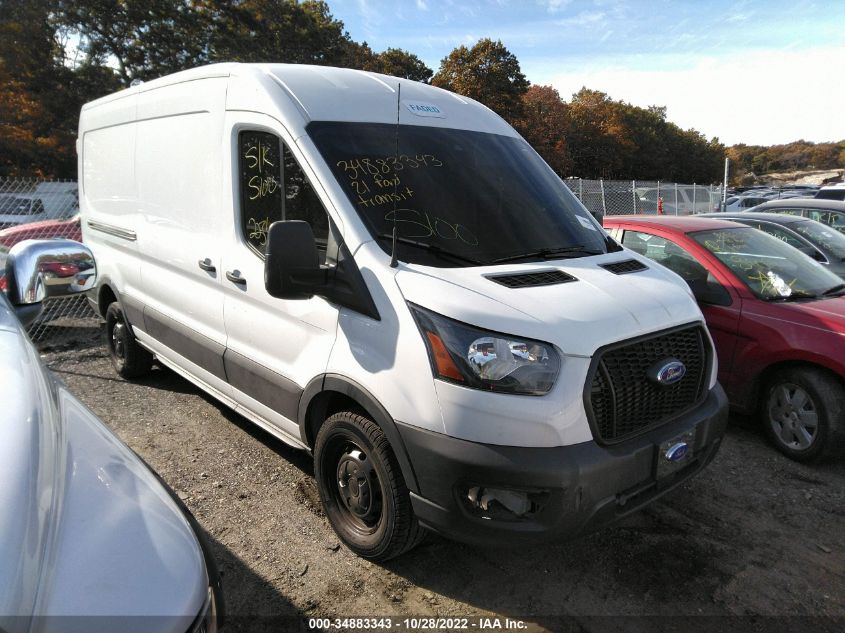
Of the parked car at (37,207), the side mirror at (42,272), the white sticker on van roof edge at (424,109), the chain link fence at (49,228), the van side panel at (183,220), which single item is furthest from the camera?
the parked car at (37,207)

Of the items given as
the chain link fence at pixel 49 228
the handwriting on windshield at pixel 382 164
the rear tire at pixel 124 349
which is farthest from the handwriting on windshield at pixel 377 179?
the chain link fence at pixel 49 228

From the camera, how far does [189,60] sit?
2720cm

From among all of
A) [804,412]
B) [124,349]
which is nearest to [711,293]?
[804,412]

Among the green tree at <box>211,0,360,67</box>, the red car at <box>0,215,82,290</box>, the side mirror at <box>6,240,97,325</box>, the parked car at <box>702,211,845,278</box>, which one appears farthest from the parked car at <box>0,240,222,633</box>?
the green tree at <box>211,0,360,67</box>

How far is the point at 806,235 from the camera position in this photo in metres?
6.52

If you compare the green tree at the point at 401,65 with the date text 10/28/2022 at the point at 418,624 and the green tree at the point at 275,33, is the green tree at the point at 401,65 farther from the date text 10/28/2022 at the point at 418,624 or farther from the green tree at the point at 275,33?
the date text 10/28/2022 at the point at 418,624

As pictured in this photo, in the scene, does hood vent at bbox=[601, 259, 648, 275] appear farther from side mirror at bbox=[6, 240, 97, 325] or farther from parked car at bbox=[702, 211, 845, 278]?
parked car at bbox=[702, 211, 845, 278]

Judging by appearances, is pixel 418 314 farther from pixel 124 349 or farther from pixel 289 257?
pixel 124 349

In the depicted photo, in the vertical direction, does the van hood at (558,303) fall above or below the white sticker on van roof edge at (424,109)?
below

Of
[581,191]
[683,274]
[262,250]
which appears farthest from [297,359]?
[581,191]

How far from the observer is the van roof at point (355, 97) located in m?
3.15

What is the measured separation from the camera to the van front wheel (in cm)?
266

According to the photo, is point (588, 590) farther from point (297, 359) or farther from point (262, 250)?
point (262, 250)

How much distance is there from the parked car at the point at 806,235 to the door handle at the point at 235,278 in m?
5.16
